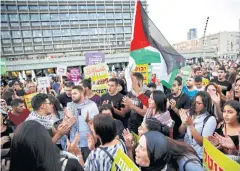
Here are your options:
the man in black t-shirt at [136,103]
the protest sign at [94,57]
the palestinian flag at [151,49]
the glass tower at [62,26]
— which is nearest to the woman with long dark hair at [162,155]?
the man in black t-shirt at [136,103]

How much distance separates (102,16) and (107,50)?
8156mm

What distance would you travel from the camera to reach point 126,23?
58.0 m

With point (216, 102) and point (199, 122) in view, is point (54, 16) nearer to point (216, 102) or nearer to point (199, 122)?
point (216, 102)

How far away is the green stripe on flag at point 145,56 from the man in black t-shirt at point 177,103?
1.74ft

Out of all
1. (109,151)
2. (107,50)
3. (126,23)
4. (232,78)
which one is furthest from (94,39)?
(109,151)

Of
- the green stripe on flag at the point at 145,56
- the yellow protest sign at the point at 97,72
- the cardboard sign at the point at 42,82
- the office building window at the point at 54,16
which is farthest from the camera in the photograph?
the office building window at the point at 54,16

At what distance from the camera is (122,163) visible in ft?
5.80

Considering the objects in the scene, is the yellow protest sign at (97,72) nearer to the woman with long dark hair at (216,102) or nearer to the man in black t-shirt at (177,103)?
the man in black t-shirt at (177,103)

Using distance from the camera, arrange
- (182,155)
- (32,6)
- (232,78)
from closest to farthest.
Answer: (182,155) → (232,78) → (32,6)

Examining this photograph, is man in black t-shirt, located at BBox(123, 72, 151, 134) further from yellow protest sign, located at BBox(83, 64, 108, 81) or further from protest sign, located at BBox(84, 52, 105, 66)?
protest sign, located at BBox(84, 52, 105, 66)

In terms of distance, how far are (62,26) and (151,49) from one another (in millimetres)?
51576

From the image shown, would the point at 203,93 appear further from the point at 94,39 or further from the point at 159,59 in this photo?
the point at 94,39

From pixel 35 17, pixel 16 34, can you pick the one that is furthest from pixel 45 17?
pixel 16 34

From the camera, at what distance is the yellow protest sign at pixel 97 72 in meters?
5.72
